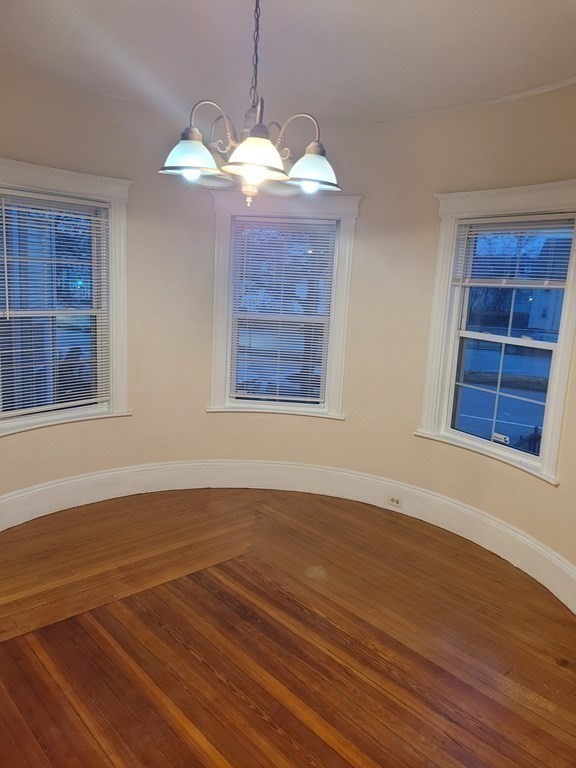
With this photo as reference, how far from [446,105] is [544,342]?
1.65 metres

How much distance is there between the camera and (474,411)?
386 centimetres

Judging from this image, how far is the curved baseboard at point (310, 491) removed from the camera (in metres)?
3.35

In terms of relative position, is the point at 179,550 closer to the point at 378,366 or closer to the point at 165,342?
the point at 165,342

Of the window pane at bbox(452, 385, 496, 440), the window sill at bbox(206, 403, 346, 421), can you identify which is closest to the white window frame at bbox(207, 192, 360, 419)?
the window sill at bbox(206, 403, 346, 421)

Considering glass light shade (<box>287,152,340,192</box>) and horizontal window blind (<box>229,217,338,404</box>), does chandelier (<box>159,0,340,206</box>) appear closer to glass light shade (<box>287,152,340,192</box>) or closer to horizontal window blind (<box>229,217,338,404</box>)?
glass light shade (<box>287,152,340,192</box>)

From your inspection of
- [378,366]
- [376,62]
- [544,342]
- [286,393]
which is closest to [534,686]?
[544,342]

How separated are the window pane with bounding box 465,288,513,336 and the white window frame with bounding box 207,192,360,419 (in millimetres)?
940

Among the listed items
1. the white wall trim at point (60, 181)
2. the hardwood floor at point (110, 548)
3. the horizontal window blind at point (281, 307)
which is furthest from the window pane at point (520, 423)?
the white wall trim at point (60, 181)

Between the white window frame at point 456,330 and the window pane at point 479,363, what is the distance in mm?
70

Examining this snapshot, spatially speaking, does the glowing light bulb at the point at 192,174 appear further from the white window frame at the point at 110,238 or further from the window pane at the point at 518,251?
the window pane at the point at 518,251

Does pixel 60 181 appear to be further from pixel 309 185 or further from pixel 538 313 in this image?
pixel 538 313

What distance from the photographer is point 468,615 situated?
296 cm

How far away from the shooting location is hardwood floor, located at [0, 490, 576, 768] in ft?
6.82

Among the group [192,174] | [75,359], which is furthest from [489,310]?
[75,359]
